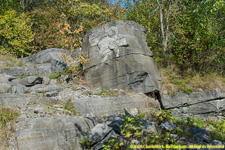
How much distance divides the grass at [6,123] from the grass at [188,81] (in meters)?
6.10

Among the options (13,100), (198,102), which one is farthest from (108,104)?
(198,102)

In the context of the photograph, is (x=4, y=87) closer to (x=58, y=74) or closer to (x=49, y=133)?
(x=49, y=133)

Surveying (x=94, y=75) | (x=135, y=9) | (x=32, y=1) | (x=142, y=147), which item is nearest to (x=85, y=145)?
(x=142, y=147)

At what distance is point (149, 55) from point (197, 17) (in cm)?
343

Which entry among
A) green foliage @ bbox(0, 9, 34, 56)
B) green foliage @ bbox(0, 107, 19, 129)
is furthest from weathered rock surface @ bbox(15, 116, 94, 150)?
green foliage @ bbox(0, 9, 34, 56)

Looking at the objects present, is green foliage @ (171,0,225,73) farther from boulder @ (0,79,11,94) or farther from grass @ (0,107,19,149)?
grass @ (0,107,19,149)

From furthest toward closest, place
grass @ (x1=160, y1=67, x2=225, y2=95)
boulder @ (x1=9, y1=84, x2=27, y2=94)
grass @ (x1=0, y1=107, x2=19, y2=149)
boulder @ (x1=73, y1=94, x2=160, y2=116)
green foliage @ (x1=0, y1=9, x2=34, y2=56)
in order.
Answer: green foliage @ (x1=0, y1=9, x2=34, y2=56) < grass @ (x1=160, y1=67, x2=225, y2=95) < boulder @ (x1=9, y1=84, x2=27, y2=94) < boulder @ (x1=73, y1=94, x2=160, y2=116) < grass @ (x1=0, y1=107, x2=19, y2=149)

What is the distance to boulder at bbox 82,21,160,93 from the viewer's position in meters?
7.84

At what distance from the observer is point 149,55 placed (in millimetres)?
8875

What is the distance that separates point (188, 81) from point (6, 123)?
736 cm

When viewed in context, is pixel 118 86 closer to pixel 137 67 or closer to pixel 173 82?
pixel 137 67

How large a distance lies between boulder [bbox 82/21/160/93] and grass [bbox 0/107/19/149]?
4568 mm

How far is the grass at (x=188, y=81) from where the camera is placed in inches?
319

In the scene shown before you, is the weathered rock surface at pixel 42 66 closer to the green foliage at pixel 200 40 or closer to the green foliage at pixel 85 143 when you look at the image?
the green foliage at pixel 200 40
